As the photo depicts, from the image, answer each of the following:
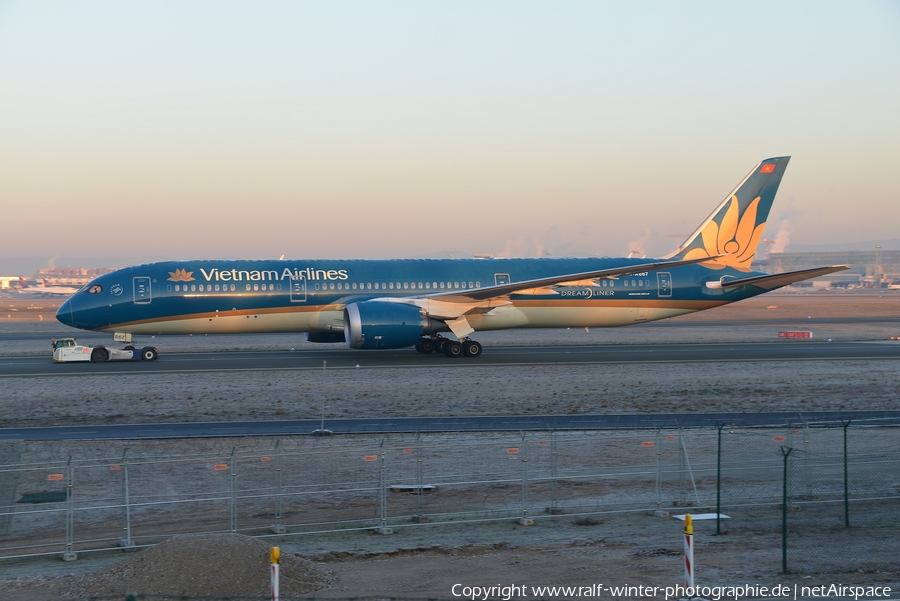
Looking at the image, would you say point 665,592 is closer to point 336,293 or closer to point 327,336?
point 336,293

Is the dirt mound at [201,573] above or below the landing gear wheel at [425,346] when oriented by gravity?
below

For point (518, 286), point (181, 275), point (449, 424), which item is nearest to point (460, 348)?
point (518, 286)

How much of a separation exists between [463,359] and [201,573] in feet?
94.3

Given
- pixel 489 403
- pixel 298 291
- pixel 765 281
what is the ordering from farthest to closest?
pixel 765 281, pixel 298 291, pixel 489 403

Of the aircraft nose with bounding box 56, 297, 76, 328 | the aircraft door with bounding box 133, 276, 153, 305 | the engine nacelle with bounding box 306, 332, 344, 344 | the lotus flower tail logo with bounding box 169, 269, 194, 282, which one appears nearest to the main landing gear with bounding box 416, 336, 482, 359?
the engine nacelle with bounding box 306, 332, 344, 344

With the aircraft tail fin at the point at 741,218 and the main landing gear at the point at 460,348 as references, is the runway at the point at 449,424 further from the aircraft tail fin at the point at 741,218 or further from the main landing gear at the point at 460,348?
the aircraft tail fin at the point at 741,218

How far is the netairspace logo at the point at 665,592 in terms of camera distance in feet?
38.3

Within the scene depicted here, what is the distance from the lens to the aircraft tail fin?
4803 centimetres

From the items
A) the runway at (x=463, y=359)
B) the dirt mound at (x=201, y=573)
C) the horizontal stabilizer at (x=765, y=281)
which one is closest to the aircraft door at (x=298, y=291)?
the runway at (x=463, y=359)

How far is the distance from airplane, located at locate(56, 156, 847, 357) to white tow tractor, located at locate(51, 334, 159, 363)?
1.10 metres

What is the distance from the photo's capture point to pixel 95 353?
130ft

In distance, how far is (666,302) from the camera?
46.7 meters

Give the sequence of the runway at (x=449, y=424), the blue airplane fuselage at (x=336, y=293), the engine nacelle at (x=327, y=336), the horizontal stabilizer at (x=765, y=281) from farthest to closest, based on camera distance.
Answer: the horizontal stabilizer at (x=765, y=281) → the engine nacelle at (x=327, y=336) → the blue airplane fuselage at (x=336, y=293) → the runway at (x=449, y=424)

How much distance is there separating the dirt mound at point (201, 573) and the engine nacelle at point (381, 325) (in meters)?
25.1
